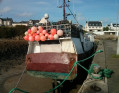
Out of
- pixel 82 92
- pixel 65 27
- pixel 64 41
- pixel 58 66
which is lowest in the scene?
pixel 82 92

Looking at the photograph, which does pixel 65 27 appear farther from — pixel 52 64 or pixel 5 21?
pixel 5 21

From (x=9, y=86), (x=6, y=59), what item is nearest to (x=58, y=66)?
(x=9, y=86)

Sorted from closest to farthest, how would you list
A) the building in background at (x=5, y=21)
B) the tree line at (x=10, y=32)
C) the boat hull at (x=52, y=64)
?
1. the boat hull at (x=52, y=64)
2. the tree line at (x=10, y=32)
3. the building in background at (x=5, y=21)

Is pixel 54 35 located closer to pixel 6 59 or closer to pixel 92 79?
pixel 92 79

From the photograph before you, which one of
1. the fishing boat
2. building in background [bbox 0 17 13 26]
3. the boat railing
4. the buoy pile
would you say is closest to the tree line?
the fishing boat

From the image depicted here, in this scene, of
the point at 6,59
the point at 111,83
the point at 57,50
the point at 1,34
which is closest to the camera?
the point at 111,83

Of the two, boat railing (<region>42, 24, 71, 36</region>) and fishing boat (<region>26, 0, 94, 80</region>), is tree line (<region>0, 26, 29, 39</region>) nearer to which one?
fishing boat (<region>26, 0, 94, 80</region>)

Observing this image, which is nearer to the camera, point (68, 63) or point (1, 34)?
point (68, 63)

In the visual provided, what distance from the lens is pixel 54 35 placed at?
24.1ft

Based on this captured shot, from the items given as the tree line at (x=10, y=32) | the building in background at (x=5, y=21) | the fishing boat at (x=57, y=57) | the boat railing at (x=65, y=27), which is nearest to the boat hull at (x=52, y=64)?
the fishing boat at (x=57, y=57)

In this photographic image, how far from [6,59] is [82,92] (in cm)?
1222

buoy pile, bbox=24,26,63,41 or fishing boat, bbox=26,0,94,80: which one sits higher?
buoy pile, bbox=24,26,63,41

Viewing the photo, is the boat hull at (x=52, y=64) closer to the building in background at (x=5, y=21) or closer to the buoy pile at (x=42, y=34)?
the buoy pile at (x=42, y=34)

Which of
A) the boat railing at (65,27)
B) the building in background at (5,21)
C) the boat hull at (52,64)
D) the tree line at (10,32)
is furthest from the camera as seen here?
the building in background at (5,21)
